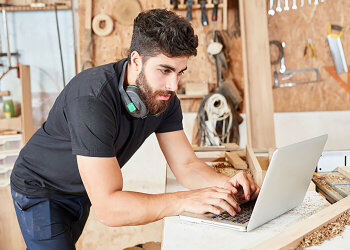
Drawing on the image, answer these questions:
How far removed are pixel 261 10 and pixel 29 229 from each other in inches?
82.1

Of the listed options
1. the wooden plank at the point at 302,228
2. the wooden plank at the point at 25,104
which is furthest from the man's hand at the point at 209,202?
the wooden plank at the point at 25,104

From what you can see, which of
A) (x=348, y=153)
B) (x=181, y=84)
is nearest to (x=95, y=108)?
(x=348, y=153)

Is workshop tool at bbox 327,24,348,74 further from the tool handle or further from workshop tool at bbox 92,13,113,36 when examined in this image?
workshop tool at bbox 92,13,113,36

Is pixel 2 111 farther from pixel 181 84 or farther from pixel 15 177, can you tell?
pixel 15 177

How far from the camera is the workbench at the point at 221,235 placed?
1.25 m

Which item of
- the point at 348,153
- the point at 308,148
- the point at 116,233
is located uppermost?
the point at 308,148

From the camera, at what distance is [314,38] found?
174 inches

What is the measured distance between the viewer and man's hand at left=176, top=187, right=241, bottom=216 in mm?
1436

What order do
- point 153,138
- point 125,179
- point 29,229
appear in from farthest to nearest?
point 153,138 < point 125,179 < point 29,229

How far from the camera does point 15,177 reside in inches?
71.7

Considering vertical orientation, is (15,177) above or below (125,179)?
above

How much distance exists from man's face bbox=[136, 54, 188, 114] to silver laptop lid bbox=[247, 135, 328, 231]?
0.50m

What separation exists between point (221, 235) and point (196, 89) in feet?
10.5

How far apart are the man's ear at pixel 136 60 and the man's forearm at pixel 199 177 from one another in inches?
21.4
